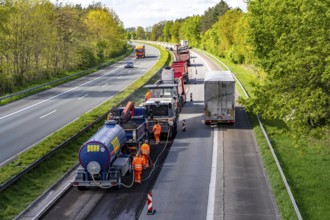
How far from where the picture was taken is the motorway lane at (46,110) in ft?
84.7

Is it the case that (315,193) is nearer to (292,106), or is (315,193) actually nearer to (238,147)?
(292,106)

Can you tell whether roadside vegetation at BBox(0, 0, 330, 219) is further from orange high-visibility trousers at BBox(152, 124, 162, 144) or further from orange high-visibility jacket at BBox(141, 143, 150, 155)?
orange high-visibility trousers at BBox(152, 124, 162, 144)

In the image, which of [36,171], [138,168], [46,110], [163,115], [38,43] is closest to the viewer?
[138,168]

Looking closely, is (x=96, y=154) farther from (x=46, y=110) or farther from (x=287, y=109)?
(x=46, y=110)

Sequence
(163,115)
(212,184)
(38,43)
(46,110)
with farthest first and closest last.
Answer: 1. (38,43)
2. (46,110)
3. (163,115)
4. (212,184)

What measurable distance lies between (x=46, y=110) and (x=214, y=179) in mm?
22234

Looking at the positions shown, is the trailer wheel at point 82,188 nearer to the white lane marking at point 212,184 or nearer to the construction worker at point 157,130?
the white lane marking at point 212,184

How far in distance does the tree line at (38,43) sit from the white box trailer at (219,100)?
26.4 meters

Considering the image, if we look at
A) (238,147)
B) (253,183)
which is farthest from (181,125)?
(253,183)

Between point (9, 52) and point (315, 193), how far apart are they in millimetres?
41449

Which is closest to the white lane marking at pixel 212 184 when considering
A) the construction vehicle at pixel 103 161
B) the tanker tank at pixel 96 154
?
the construction vehicle at pixel 103 161

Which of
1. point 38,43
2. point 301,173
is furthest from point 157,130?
point 38,43

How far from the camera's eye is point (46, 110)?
118ft

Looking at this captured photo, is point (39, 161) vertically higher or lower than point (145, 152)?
lower
